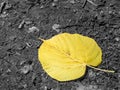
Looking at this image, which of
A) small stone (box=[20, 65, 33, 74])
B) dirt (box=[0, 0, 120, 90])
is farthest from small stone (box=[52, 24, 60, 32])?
small stone (box=[20, 65, 33, 74])

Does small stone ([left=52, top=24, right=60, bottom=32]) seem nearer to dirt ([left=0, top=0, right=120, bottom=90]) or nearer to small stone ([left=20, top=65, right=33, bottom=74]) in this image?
dirt ([left=0, top=0, right=120, bottom=90])

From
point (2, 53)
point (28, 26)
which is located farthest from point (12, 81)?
point (28, 26)

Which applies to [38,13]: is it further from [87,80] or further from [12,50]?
[87,80]

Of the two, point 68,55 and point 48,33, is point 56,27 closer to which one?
point 48,33

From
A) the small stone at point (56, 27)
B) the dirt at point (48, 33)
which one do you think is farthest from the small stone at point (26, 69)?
the small stone at point (56, 27)

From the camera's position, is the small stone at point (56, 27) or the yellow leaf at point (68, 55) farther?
the small stone at point (56, 27)

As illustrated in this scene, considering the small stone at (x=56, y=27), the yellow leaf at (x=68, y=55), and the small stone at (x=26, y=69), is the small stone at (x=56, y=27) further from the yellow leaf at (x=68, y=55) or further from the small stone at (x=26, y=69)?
the small stone at (x=26, y=69)
